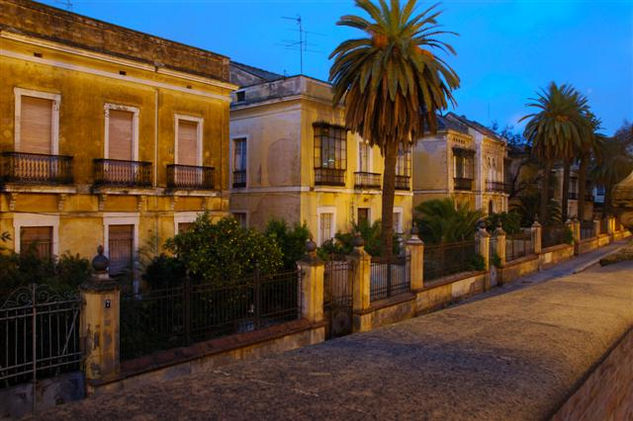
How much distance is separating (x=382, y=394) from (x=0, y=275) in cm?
833

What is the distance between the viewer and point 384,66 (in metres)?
17.8

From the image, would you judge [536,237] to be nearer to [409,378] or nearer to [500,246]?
[500,246]

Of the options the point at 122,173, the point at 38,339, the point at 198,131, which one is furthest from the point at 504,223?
the point at 38,339

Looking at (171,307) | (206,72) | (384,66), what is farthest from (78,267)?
(384,66)

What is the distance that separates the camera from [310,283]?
10.7 meters

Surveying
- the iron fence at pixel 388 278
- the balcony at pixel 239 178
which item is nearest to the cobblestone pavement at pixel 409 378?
the iron fence at pixel 388 278

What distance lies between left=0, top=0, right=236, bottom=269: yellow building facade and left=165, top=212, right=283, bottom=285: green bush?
3.32m

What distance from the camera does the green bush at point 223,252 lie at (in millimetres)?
11719

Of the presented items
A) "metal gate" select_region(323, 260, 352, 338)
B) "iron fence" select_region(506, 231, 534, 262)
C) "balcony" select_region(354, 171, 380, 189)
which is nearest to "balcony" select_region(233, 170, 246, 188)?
"balcony" select_region(354, 171, 380, 189)

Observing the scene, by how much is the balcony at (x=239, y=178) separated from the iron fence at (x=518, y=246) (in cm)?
1192

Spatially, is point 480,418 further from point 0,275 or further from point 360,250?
point 0,275

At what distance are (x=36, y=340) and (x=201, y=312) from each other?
2.82m

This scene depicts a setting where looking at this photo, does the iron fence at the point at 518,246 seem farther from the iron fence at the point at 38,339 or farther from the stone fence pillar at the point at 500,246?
the iron fence at the point at 38,339

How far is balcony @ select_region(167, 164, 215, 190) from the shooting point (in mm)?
16047
